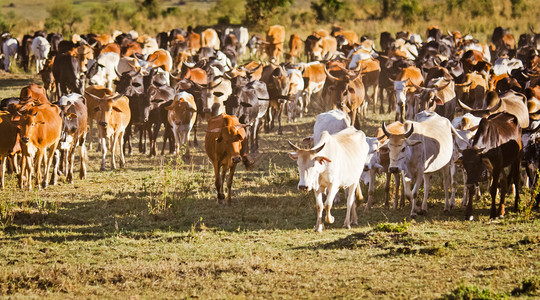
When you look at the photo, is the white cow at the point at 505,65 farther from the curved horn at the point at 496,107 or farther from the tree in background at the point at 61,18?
the tree in background at the point at 61,18

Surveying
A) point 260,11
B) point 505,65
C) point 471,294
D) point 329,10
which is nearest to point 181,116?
point 471,294

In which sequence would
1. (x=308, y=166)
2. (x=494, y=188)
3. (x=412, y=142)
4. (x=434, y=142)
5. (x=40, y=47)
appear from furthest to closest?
(x=40, y=47) < (x=434, y=142) < (x=494, y=188) < (x=412, y=142) < (x=308, y=166)

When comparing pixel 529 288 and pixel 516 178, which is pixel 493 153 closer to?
pixel 516 178

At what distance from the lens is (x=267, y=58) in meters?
35.1

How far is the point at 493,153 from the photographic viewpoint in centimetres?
1205

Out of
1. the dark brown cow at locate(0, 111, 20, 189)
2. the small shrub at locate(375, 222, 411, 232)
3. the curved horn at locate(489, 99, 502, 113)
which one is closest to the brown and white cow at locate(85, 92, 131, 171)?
the dark brown cow at locate(0, 111, 20, 189)

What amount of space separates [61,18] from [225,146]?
37.8 meters

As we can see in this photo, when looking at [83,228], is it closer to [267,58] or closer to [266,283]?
[266,283]

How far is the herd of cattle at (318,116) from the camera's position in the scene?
12031 millimetres

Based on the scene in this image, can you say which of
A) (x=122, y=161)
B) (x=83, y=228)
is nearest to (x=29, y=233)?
(x=83, y=228)

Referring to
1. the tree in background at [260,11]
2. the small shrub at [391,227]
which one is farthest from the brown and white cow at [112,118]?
the tree in background at [260,11]

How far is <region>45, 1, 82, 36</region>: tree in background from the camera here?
44938mm

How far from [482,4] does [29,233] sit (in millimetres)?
43374

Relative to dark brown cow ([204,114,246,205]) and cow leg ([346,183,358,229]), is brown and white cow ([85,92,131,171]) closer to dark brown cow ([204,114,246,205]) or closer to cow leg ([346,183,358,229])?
dark brown cow ([204,114,246,205])
